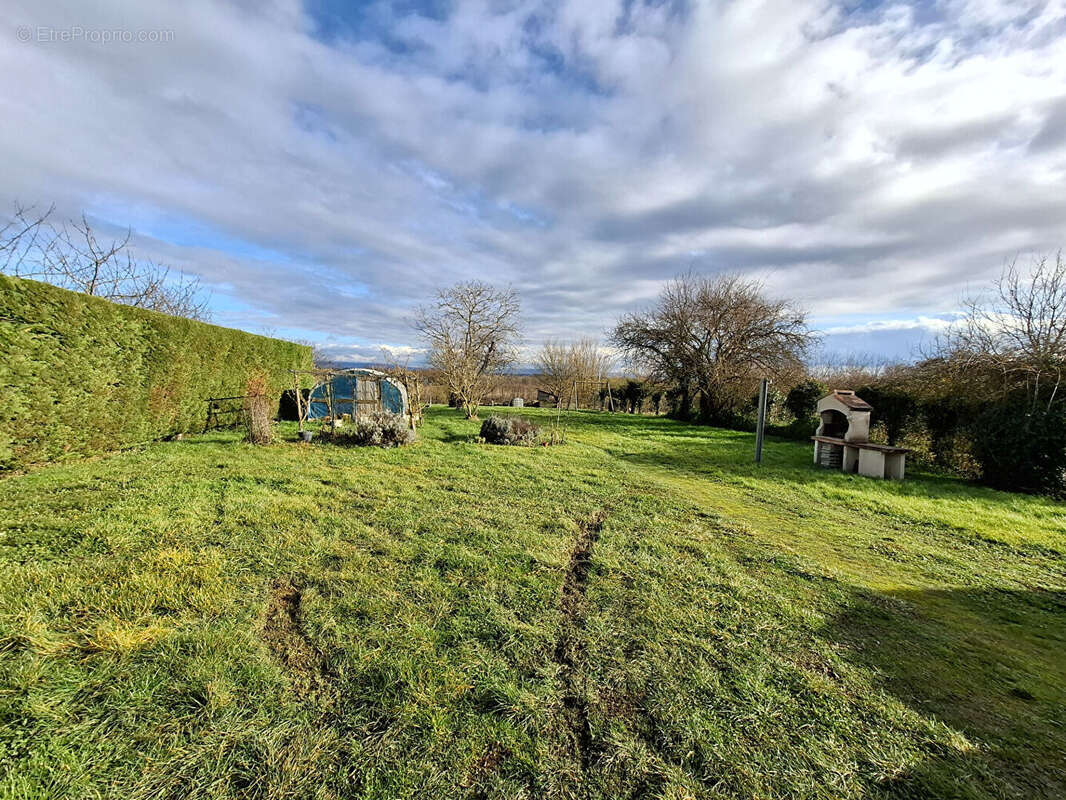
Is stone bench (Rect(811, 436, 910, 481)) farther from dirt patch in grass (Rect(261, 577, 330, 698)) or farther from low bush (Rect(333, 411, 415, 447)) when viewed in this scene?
dirt patch in grass (Rect(261, 577, 330, 698))

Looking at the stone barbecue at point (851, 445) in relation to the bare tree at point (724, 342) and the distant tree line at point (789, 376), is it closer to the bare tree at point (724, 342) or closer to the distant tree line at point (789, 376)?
the distant tree line at point (789, 376)

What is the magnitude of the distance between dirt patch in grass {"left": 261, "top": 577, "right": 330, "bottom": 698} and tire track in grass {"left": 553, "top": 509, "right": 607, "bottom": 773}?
1.25 m

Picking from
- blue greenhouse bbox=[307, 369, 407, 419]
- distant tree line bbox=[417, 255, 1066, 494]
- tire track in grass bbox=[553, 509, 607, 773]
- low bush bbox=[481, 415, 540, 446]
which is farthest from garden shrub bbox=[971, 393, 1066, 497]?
blue greenhouse bbox=[307, 369, 407, 419]

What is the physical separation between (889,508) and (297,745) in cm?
728

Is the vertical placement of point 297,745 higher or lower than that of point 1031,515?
lower

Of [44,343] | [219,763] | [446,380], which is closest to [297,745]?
[219,763]

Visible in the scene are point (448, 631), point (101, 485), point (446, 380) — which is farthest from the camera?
point (446, 380)

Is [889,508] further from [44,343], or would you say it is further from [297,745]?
[44,343]

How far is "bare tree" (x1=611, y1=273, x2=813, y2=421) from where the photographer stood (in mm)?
15984

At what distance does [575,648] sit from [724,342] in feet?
54.2

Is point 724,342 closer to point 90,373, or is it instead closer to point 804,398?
point 804,398

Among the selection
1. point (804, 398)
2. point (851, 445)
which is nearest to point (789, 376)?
point (804, 398)

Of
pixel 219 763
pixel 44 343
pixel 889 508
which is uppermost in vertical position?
pixel 44 343

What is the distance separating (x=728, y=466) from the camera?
28.0 feet
